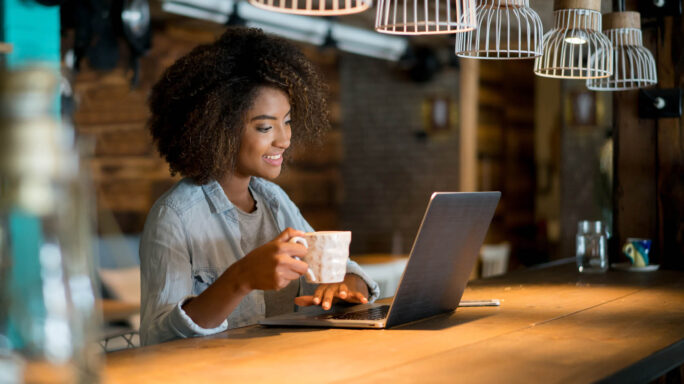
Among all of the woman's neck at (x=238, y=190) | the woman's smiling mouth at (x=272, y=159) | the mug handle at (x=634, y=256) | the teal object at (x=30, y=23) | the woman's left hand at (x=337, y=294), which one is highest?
the teal object at (x=30, y=23)

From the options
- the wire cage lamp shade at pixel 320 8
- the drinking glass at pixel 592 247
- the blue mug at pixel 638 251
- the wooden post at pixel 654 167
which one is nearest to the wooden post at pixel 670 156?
the wooden post at pixel 654 167

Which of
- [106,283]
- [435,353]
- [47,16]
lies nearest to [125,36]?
[47,16]

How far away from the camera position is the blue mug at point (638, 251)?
2656 millimetres

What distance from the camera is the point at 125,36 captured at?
4090 millimetres

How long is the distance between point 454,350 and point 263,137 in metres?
0.94

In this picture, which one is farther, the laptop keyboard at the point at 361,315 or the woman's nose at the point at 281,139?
the woman's nose at the point at 281,139

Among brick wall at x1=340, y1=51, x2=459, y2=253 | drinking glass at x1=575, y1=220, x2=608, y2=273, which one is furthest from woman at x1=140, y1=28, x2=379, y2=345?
brick wall at x1=340, y1=51, x2=459, y2=253

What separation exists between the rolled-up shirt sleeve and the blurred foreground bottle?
2.95 feet

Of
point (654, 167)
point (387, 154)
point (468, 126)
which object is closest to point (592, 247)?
point (654, 167)

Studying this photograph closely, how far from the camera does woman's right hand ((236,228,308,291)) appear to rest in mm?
1417

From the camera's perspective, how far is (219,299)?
60.7 inches

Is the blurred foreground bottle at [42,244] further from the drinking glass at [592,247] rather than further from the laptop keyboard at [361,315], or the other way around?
the drinking glass at [592,247]

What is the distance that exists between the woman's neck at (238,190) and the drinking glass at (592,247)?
1094mm

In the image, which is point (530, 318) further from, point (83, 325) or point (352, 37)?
point (352, 37)
